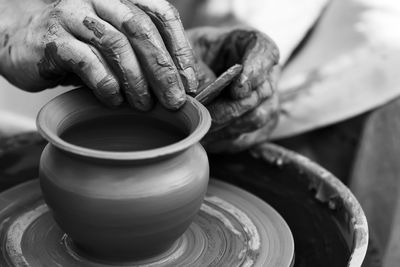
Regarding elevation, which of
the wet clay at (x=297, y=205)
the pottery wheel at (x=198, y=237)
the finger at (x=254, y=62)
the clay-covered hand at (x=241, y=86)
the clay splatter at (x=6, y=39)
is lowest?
the wet clay at (x=297, y=205)

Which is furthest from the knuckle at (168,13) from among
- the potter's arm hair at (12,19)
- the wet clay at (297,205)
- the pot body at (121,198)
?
the wet clay at (297,205)

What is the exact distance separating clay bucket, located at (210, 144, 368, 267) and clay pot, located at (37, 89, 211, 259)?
29 centimetres

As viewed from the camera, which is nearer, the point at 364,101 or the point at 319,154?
the point at 364,101

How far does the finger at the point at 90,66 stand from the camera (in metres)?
1.02

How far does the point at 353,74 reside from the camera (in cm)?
187

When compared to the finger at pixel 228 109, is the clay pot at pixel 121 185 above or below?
above

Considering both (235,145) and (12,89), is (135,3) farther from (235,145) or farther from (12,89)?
(12,89)

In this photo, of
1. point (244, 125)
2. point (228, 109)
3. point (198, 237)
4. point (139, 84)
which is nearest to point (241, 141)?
→ point (244, 125)

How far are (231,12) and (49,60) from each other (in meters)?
1.03

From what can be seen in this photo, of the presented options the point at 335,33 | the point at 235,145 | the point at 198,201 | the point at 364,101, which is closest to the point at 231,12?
the point at 335,33

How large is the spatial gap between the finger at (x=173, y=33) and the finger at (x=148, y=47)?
0.02 metres

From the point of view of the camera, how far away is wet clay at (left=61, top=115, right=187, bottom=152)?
111cm

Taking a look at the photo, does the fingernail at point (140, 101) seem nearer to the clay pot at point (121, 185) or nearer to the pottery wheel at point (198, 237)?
the clay pot at point (121, 185)

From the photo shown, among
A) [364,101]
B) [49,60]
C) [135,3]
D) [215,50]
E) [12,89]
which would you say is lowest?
[12,89]
